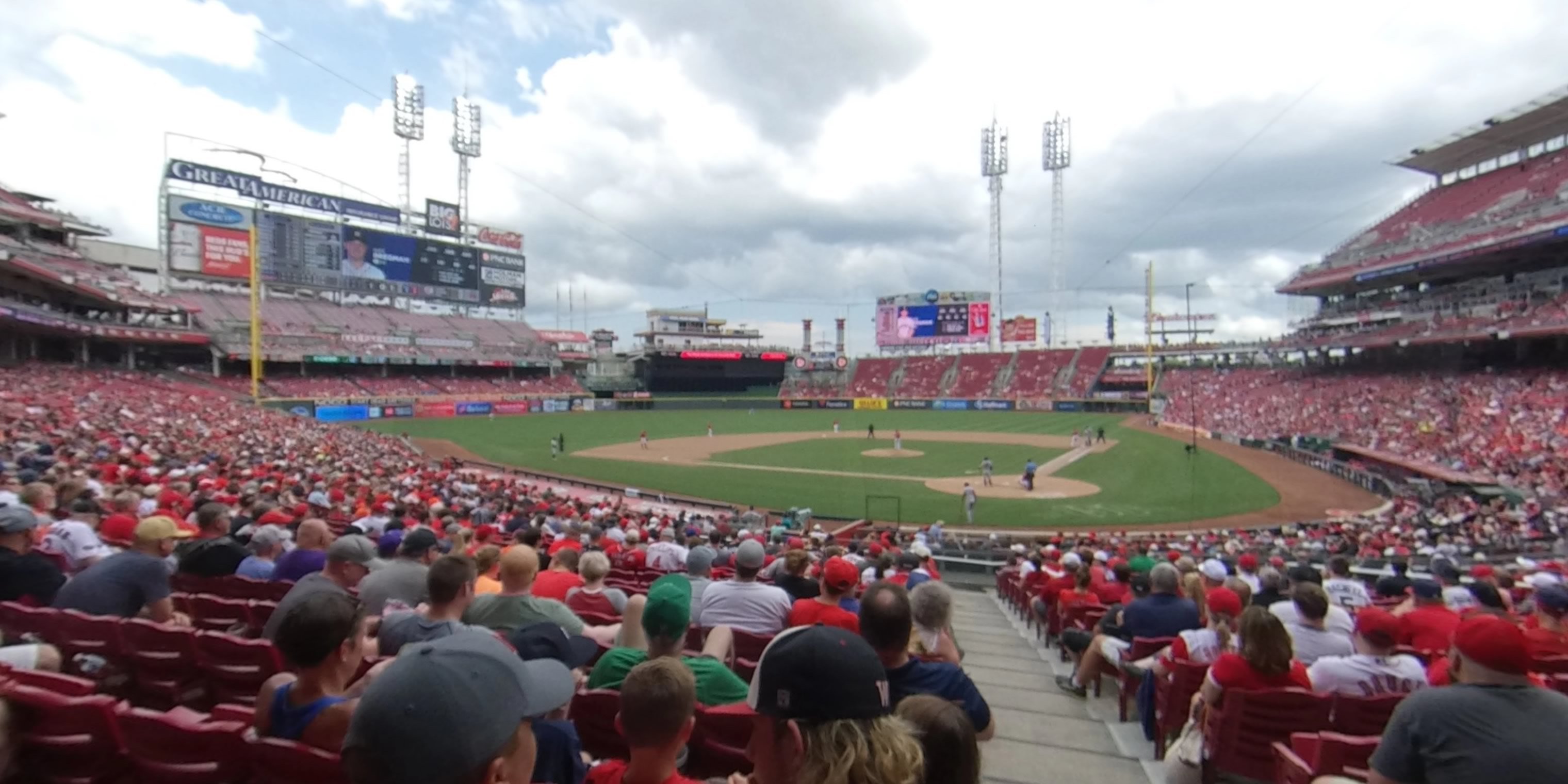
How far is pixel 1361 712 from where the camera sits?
177 inches

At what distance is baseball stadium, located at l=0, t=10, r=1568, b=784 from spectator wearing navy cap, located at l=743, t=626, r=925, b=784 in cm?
1

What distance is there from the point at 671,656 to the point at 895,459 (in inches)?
1417

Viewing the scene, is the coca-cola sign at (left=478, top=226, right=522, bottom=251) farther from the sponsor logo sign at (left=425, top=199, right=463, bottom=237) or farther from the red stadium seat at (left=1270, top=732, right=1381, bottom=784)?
the red stadium seat at (left=1270, top=732, right=1381, bottom=784)

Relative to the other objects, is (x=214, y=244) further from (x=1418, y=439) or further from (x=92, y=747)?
(x=1418, y=439)

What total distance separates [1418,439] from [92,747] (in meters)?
42.5

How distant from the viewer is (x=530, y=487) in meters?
26.7

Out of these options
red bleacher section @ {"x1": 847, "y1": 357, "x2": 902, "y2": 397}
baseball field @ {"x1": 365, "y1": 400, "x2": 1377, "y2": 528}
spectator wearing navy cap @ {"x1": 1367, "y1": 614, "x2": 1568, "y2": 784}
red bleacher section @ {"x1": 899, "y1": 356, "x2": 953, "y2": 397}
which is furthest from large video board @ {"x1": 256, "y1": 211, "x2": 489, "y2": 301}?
spectator wearing navy cap @ {"x1": 1367, "y1": 614, "x2": 1568, "y2": 784}

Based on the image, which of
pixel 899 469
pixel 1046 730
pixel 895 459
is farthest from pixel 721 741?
pixel 895 459

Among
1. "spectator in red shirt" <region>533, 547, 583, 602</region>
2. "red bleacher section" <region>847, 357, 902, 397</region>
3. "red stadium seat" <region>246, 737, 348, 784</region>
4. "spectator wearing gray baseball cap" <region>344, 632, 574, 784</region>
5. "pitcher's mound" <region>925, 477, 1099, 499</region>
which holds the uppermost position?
"red bleacher section" <region>847, 357, 902, 397</region>

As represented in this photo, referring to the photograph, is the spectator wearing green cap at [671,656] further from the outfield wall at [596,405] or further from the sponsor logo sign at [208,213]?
the sponsor logo sign at [208,213]

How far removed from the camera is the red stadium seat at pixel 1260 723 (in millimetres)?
4395

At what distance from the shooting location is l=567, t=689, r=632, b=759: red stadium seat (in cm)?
371

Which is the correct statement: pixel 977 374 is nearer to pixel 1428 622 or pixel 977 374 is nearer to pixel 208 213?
pixel 208 213

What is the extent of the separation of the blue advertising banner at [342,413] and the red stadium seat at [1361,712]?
6055cm
